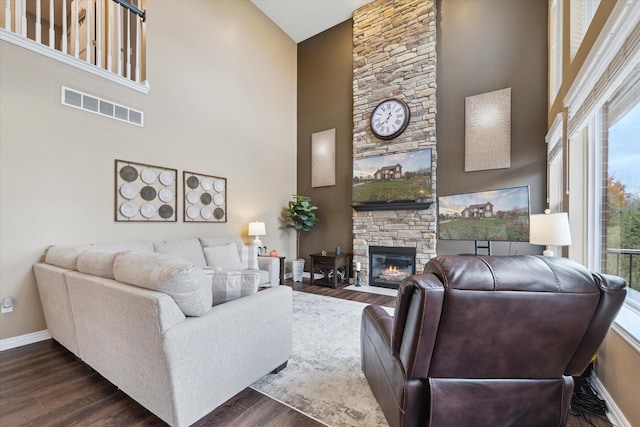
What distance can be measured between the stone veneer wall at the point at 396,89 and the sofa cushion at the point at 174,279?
12.4 feet

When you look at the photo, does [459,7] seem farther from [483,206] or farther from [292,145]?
[292,145]

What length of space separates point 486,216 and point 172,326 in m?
4.15

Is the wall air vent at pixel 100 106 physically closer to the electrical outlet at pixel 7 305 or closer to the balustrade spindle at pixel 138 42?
the balustrade spindle at pixel 138 42

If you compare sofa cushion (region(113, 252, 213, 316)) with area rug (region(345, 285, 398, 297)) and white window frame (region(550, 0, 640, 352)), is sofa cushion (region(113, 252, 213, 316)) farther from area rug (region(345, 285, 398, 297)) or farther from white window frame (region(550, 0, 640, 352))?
area rug (region(345, 285, 398, 297))

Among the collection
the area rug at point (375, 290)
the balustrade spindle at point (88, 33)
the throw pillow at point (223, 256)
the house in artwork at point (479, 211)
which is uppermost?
the balustrade spindle at point (88, 33)

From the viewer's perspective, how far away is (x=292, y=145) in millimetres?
6168

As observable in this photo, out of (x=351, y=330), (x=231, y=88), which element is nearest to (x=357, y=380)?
(x=351, y=330)

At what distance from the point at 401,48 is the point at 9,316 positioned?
6302 mm

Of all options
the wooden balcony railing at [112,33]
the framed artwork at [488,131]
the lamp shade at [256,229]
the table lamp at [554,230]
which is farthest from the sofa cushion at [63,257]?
the framed artwork at [488,131]

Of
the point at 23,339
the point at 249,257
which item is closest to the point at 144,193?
the point at 249,257

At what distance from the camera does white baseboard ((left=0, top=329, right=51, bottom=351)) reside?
8.26 ft

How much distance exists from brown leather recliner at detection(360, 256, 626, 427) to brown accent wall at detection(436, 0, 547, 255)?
335cm

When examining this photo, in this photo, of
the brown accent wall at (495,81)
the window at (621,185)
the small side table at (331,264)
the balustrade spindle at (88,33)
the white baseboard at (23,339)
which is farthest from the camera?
the small side table at (331,264)

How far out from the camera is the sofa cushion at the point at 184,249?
3.53 meters
